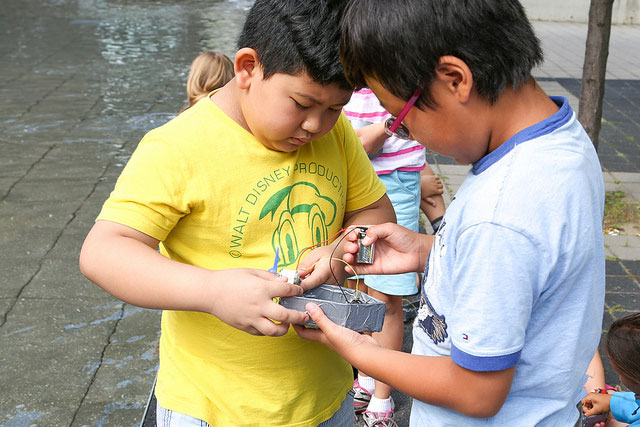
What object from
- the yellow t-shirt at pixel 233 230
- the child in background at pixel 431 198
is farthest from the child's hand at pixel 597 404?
the child in background at pixel 431 198

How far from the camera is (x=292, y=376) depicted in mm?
1769

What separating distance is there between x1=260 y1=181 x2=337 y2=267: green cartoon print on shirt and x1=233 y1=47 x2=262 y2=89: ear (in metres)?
0.28

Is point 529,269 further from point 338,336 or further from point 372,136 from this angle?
point 372,136

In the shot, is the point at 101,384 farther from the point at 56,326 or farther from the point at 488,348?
the point at 488,348

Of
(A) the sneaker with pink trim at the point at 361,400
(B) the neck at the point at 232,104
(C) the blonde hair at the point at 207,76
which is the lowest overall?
(A) the sneaker with pink trim at the point at 361,400

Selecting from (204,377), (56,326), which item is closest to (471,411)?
(204,377)

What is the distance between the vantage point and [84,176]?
5930 mm

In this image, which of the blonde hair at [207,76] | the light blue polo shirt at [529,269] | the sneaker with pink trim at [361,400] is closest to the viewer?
the light blue polo shirt at [529,269]

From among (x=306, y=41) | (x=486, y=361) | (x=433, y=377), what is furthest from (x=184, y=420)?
(x=306, y=41)

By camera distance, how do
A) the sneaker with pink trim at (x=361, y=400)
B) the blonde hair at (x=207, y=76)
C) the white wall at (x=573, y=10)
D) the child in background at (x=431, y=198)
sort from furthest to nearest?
the white wall at (x=573, y=10), the child in background at (x=431, y=198), the blonde hair at (x=207, y=76), the sneaker with pink trim at (x=361, y=400)

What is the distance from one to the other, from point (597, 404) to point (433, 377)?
5.78 feet

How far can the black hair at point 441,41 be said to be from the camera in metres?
1.16

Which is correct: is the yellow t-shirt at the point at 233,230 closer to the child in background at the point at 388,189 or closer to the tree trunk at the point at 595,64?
the child in background at the point at 388,189

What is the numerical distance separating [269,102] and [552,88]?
8.54m
